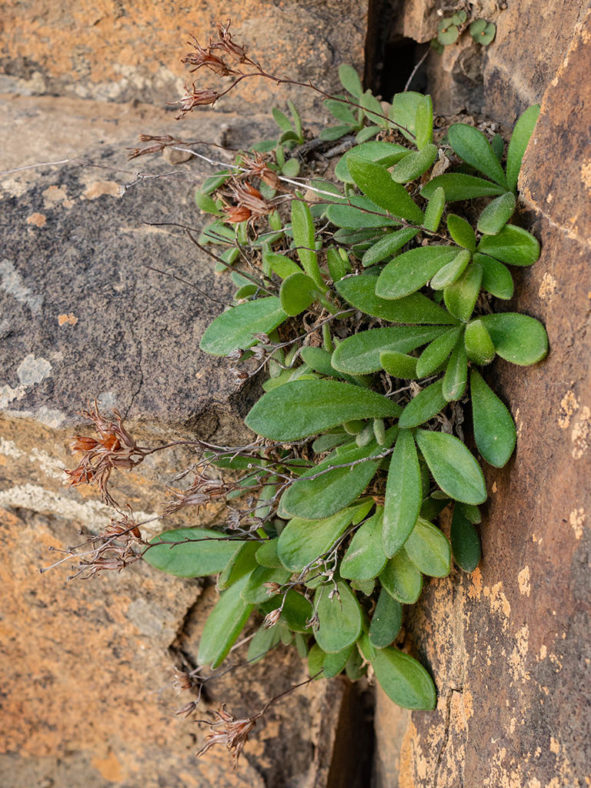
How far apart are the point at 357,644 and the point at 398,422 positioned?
71 cm

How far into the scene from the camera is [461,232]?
141cm

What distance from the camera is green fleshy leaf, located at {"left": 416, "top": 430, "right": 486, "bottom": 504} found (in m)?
1.30

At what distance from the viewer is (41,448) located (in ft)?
5.96

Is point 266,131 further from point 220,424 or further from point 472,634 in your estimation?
point 472,634

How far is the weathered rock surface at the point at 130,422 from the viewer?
1738 mm

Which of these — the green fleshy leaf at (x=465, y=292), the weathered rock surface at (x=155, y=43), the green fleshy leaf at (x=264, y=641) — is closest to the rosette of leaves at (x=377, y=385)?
the green fleshy leaf at (x=465, y=292)

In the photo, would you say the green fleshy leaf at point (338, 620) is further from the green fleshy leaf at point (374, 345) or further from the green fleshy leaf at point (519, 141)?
the green fleshy leaf at point (519, 141)

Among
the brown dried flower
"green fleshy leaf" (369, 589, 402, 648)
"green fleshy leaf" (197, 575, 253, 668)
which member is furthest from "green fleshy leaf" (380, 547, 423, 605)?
the brown dried flower

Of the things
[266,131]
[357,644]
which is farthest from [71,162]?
[357,644]

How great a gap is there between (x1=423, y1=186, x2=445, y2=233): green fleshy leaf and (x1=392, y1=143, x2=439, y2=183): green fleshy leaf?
0.05 meters

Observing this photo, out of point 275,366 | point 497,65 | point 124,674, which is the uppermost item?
point 497,65

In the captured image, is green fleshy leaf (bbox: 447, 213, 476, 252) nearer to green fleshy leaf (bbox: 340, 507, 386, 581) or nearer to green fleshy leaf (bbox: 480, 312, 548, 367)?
green fleshy leaf (bbox: 480, 312, 548, 367)

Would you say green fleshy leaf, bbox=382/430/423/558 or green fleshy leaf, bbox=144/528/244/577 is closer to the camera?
green fleshy leaf, bbox=382/430/423/558

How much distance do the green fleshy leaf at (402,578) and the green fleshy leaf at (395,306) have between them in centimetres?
50
